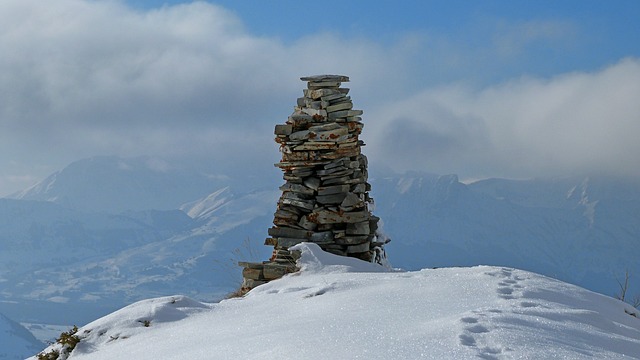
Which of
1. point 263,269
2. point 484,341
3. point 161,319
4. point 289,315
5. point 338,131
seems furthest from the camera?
point 338,131

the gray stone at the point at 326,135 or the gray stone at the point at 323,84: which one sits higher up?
the gray stone at the point at 323,84

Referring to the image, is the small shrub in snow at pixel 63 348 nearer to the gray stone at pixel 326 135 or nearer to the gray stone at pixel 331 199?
the gray stone at pixel 331 199

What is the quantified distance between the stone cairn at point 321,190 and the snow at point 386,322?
151 inches

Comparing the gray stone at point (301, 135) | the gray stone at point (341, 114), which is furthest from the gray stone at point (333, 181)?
the gray stone at point (341, 114)

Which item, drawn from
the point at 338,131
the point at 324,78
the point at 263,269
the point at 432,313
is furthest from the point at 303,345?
the point at 324,78

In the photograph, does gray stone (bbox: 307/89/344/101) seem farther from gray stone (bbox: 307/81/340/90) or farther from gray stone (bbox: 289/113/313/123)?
gray stone (bbox: 289/113/313/123)

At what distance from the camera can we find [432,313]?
830 centimetres

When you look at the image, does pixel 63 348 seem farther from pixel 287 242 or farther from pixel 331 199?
pixel 331 199

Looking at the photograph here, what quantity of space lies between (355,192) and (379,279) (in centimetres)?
613

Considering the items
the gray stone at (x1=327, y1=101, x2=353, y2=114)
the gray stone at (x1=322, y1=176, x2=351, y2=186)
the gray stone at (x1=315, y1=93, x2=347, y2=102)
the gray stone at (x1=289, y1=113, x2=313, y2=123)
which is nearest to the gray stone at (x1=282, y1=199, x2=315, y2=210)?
the gray stone at (x1=322, y1=176, x2=351, y2=186)

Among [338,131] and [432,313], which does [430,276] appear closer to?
[432,313]

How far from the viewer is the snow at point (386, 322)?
710cm

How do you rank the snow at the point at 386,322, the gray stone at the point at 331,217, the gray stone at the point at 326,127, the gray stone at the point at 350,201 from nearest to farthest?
the snow at the point at 386,322 < the gray stone at the point at 331,217 < the gray stone at the point at 350,201 < the gray stone at the point at 326,127

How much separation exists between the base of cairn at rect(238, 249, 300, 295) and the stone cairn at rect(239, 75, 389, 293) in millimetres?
783
